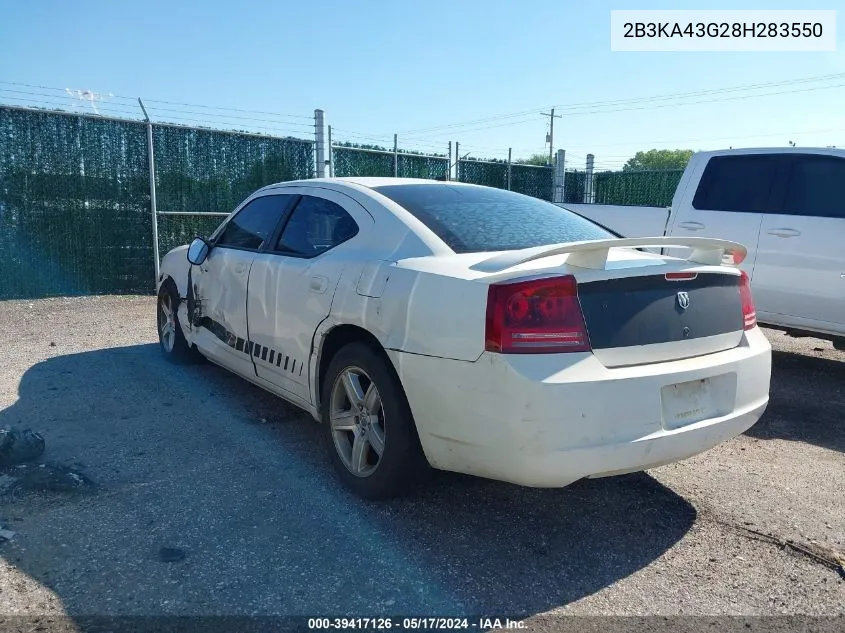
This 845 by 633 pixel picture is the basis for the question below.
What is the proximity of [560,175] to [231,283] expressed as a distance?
43.2 ft

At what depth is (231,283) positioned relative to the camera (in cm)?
489

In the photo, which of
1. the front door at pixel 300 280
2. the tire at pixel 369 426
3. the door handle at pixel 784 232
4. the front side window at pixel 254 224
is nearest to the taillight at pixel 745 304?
the tire at pixel 369 426

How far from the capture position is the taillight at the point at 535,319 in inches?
110

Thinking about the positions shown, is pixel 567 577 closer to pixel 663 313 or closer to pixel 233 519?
pixel 663 313

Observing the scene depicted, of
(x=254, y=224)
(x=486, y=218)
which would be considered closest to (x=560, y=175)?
(x=254, y=224)

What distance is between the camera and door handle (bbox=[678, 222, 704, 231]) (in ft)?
21.5

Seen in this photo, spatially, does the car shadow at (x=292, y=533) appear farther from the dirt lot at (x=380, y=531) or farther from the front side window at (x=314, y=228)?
Result: the front side window at (x=314, y=228)

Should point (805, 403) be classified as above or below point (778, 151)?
below

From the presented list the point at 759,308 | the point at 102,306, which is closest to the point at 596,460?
the point at 759,308

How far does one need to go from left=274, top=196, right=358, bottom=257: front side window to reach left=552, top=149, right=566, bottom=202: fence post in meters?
13.0

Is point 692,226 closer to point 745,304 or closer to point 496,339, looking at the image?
point 745,304

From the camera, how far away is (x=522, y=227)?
12.5 feet

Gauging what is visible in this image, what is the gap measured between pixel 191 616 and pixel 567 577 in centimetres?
148

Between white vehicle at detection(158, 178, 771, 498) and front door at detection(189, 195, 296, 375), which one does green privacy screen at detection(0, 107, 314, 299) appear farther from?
white vehicle at detection(158, 178, 771, 498)
